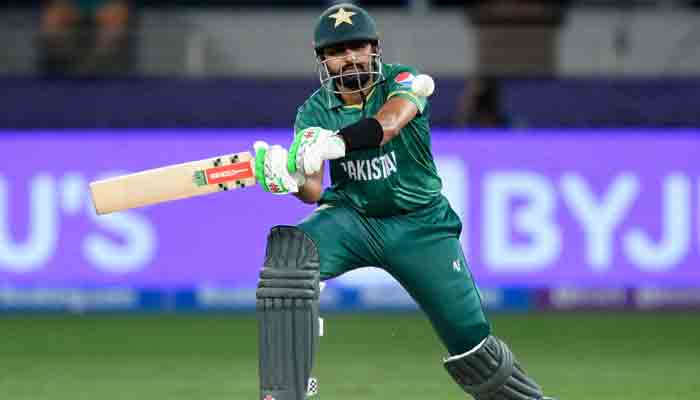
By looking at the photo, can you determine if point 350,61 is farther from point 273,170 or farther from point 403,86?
point 273,170

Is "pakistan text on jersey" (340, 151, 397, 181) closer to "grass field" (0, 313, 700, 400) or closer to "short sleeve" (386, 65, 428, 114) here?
"short sleeve" (386, 65, 428, 114)

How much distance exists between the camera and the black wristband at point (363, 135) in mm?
5586

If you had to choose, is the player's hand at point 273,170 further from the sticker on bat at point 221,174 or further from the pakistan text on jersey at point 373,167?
the pakistan text on jersey at point 373,167

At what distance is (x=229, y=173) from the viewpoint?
18.6 feet

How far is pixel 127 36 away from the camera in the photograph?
12.2 meters

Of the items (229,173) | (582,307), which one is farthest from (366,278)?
(229,173)

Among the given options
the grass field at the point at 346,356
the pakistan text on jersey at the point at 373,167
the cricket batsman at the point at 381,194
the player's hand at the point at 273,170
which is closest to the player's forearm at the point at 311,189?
the cricket batsman at the point at 381,194

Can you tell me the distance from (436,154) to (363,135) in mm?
5791

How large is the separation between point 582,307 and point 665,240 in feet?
2.82

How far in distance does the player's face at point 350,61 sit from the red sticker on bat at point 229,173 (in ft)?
1.79

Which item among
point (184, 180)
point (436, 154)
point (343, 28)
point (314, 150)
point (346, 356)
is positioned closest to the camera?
point (314, 150)

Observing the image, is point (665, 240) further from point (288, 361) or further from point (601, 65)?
point (288, 361)

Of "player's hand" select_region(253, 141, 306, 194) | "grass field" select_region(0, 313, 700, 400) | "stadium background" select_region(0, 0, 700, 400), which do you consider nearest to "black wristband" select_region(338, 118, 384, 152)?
"player's hand" select_region(253, 141, 306, 194)

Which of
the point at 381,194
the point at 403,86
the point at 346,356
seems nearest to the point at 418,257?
the point at 381,194
